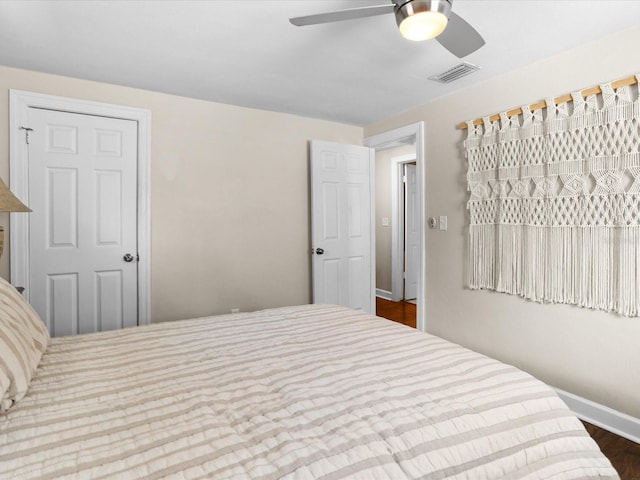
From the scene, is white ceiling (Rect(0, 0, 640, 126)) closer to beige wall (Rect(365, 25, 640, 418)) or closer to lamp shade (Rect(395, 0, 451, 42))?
beige wall (Rect(365, 25, 640, 418))

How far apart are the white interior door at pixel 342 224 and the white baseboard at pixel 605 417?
2009 millimetres

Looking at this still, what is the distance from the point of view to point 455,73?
8.68 feet

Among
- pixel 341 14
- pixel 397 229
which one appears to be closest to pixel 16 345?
pixel 341 14

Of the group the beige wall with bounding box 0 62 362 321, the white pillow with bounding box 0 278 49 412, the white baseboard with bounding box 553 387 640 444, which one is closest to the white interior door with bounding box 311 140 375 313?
the beige wall with bounding box 0 62 362 321

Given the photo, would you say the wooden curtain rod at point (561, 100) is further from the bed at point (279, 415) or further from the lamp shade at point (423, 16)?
the bed at point (279, 415)

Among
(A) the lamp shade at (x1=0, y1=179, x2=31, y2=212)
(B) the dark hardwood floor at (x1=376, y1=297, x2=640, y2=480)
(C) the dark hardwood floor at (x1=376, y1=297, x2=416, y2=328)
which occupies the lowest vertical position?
(B) the dark hardwood floor at (x1=376, y1=297, x2=640, y2=480)

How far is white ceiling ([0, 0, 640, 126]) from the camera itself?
6.11ft

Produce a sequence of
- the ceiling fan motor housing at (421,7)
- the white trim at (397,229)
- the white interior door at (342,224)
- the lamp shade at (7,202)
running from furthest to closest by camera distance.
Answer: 1. the white trim at (397,229)
2. the white interior door at (342,224)
3. the lamp shade at (7,202)
4. the ceiling fan motor housing at (421,7)

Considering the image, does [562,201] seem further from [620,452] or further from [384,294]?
[384,294]

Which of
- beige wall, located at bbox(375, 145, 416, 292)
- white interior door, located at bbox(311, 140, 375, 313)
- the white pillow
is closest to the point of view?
the white pillow

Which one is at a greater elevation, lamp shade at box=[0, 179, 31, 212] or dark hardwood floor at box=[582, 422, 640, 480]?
lamp shade at box=[0, 179, 31, 212]

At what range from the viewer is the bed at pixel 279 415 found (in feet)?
2.68

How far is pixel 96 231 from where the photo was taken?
283 cm

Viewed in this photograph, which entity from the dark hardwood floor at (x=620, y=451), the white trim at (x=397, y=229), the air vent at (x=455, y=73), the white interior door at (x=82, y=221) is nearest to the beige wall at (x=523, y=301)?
the dark hardwood floor at (x=620, y=451)
